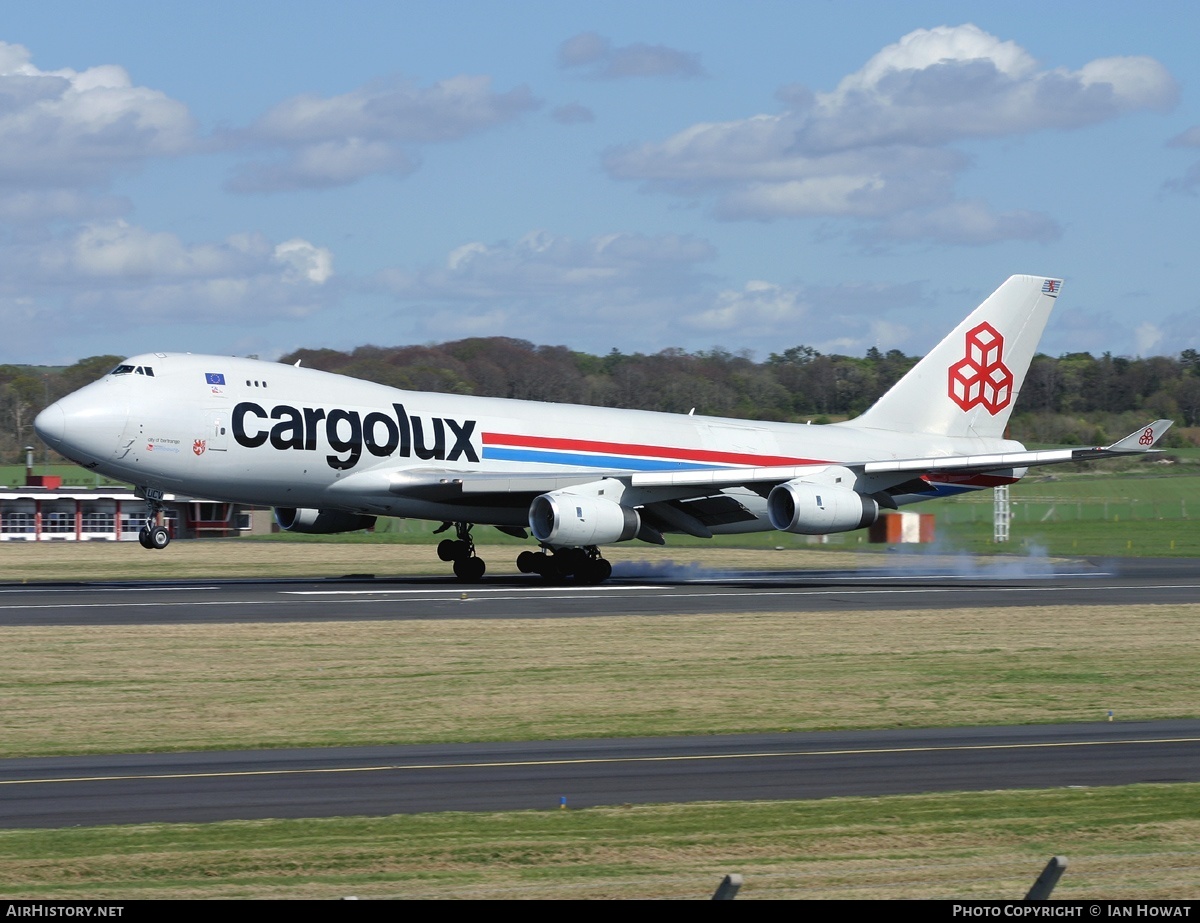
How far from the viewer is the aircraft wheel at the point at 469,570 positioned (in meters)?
43.6

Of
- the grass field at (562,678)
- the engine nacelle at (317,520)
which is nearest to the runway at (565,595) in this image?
the engine nacelle at (317,520)

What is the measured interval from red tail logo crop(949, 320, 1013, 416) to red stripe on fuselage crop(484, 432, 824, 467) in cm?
576

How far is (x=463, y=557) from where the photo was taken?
44.2 meters

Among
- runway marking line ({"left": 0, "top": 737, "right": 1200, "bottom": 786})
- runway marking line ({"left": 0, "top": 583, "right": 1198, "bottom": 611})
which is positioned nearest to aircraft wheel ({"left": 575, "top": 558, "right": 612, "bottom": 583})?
runway marking line ({"left": 0, "top": 583, "right": 1198, "bottom": 611})

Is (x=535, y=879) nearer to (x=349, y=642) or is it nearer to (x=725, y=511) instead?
(x=349, y=642)

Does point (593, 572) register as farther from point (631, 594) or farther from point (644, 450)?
point (644, 450)

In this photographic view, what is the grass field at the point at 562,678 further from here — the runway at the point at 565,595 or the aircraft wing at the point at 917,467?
the aircraft wing at the point at 917,467

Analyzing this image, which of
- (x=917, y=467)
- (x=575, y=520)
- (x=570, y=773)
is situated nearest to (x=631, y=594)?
(x=575, y=520)

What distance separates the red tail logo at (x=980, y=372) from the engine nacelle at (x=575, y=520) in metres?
15.4

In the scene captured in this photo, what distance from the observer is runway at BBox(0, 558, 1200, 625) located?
105 feet

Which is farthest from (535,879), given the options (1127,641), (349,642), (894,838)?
(1127,641)

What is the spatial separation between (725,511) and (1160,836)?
3104 cm

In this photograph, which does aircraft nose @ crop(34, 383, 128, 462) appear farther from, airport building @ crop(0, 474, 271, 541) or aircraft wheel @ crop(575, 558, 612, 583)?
airport building @ crop(0, 474, 271, 541)

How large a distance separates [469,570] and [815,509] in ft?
34.3
